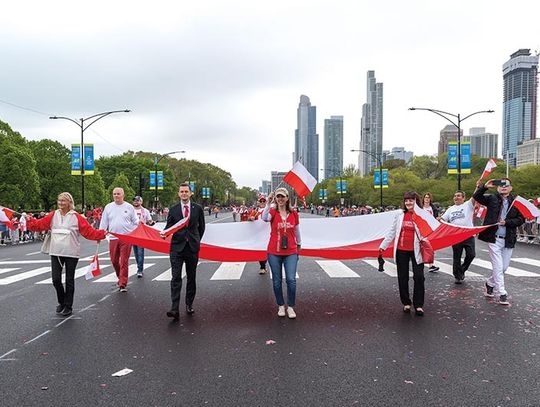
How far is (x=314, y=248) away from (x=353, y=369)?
4.00m

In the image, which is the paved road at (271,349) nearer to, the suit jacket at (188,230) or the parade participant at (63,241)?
the parade participant at (63,241)

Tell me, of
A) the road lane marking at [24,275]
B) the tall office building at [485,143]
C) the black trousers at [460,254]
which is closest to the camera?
the black trousers at [460,254]

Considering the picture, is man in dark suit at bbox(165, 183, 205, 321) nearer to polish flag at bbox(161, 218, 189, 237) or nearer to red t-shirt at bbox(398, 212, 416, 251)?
polish flag at bbox(161, 218, 189, 237)

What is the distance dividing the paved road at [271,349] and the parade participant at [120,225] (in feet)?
1.70

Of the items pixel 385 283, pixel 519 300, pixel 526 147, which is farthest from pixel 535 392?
pixel 526 147

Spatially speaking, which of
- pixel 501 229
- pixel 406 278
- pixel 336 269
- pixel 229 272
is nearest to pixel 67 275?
pixel 229 272

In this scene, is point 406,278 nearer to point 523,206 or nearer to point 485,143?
point 523,206

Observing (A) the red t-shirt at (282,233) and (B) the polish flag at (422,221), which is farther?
(B) the polish flag at (422,221)

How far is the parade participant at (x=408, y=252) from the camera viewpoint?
7297 mm

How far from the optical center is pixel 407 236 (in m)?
7.39

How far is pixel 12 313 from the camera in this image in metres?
7.65

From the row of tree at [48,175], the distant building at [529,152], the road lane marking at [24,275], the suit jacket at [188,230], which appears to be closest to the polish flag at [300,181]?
the suit jacket at [188,230]

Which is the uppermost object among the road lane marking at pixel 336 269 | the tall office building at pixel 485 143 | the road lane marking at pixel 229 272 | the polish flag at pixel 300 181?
the tall office building at pixel 485 143

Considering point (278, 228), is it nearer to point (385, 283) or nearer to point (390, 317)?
point (390, 317)
